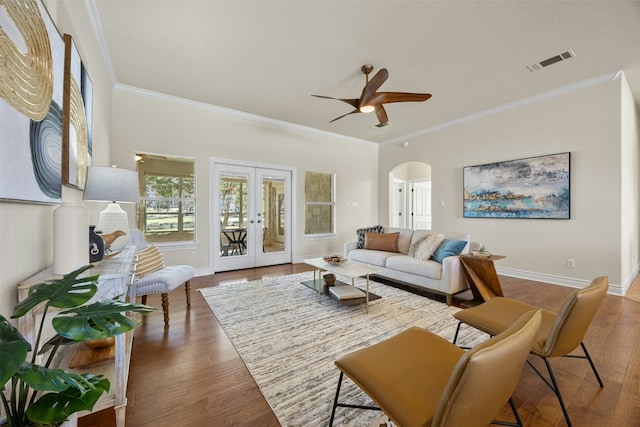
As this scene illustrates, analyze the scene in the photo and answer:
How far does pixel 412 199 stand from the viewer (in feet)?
26.8

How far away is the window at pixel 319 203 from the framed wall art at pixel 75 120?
4102 mm

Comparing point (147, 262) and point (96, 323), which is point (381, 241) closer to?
point (147, 262)

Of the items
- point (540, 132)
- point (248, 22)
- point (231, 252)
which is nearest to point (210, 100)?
point (248, 22)

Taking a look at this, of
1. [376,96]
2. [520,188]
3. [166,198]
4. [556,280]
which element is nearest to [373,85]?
[376,96]

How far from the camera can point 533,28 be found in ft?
8.81

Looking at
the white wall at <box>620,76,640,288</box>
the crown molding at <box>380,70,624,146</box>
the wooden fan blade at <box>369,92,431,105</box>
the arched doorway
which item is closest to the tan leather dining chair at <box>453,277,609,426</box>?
the wooden fan blade at <box>369,92,431,105</box>

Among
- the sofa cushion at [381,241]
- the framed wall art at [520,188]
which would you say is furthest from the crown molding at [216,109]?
the framed wall art at [520,188]

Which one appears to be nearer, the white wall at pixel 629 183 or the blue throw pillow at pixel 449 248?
the blue throw pillow at pixel 449 248

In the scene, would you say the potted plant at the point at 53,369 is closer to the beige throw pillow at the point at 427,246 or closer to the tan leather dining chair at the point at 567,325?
the tan leather dining chair at the point at 567,325

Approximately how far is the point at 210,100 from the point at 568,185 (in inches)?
231

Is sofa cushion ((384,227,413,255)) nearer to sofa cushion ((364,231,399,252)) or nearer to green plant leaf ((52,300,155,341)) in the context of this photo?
sofa cushion ((364,231,399,252))

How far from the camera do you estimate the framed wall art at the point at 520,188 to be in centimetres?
406

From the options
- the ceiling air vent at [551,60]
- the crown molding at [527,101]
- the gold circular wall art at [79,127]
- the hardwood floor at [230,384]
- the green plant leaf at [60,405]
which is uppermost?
the ceiling air vent at [551,60]

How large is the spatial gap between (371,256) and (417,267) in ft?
2.91
